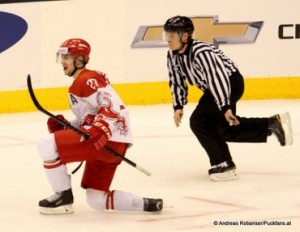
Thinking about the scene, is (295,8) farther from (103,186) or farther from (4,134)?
(103,186)

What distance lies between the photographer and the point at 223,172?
5.79 meters

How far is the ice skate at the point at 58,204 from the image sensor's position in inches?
190

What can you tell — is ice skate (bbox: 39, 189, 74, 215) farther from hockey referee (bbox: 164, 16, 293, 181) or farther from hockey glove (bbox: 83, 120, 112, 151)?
hockey referee (bbox: 164, 16, 293, 181)

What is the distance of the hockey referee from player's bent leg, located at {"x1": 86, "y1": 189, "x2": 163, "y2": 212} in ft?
3.30

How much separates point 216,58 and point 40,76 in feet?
10.8

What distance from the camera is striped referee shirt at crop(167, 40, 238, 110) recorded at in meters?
5.66

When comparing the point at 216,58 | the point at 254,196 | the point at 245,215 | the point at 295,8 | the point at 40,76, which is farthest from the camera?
the point at 295,8

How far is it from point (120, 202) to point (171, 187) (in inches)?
34.0

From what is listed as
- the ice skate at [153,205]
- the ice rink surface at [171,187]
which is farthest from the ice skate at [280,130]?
the ice skate at [153,205]

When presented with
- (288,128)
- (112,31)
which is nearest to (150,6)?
(112,31)

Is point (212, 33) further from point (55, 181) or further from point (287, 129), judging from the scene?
point (55, 181)

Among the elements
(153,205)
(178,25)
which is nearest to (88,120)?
(153,205)

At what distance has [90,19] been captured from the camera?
8.84 meters

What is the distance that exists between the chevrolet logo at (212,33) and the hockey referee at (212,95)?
3.13m
